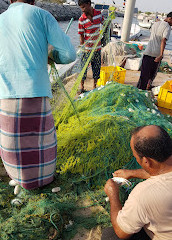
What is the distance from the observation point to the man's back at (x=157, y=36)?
16.3 feet

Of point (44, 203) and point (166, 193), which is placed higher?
point (166, 193)

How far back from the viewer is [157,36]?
514 centimetres

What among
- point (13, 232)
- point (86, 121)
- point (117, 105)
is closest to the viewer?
point (13, 232)

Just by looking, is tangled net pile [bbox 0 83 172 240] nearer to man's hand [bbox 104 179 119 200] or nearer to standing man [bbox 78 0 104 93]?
man's hand [bbox 104 179 119 200]

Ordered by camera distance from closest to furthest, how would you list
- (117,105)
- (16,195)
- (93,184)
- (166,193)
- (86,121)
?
(166,193)
(16,195)
(93,184)
(86,121)
(117,105)

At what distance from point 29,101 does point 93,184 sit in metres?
1.36

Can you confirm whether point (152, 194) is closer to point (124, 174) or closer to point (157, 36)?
point (124, 174)

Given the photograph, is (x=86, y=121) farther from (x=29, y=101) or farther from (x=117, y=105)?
(x=29, y=101)

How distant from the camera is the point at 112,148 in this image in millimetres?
2744

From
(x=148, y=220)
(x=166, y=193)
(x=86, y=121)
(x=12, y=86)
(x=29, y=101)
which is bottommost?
(x=86, y=121)

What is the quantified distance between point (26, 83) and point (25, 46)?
34cm

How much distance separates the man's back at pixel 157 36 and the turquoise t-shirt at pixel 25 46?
3.88 meters

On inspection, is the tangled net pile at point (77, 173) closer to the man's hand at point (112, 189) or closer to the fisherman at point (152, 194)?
the man's hand at point (112, 189)

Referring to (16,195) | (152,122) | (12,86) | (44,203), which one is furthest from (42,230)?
(152,122)
